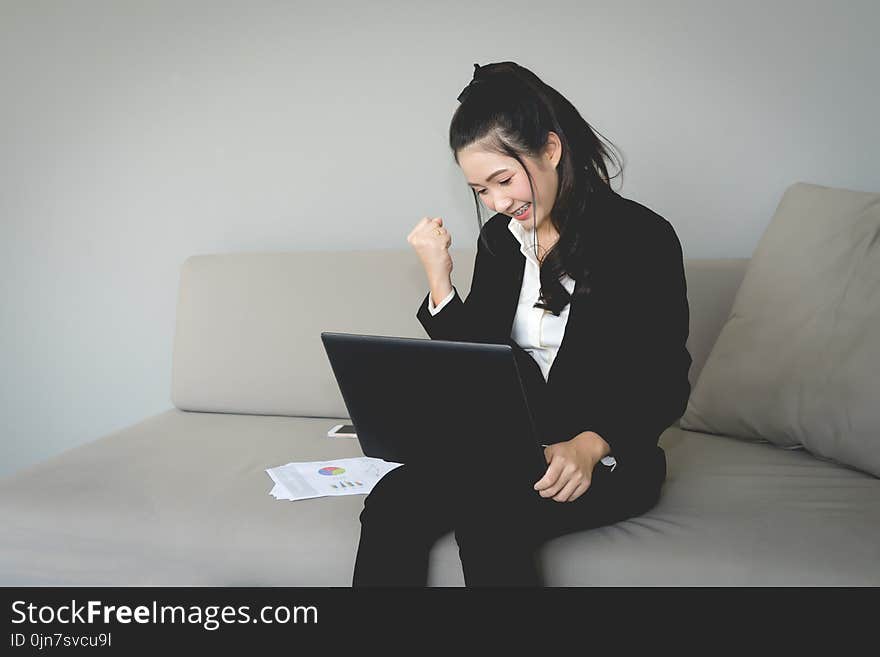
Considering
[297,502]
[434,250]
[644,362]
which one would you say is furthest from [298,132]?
[644,362]

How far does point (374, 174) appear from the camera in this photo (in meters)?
2.28

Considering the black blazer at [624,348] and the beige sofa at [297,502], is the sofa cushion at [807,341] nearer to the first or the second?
the beige sofa at [297,502]

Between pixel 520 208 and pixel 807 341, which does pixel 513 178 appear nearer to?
pixel 520 208

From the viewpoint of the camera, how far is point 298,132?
7.62 ft

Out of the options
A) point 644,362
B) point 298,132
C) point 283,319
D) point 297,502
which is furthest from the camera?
point 298,132

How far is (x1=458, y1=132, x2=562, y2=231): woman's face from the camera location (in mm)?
1396

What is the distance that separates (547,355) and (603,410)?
7.1 inches

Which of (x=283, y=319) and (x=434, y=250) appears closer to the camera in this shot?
(x=434, y=250)

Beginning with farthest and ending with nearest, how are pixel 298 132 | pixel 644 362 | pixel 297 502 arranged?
pixel 298 132 < pixel 297 502 < pixel 644 362

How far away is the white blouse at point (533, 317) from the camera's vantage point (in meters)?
1.48

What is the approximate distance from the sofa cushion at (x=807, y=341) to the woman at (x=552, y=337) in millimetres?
294

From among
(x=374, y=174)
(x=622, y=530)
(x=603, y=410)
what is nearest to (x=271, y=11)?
(x=374, y=174)

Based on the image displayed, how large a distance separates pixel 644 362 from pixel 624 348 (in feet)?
0.14

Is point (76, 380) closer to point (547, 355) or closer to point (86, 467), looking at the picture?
point (86, 467)
